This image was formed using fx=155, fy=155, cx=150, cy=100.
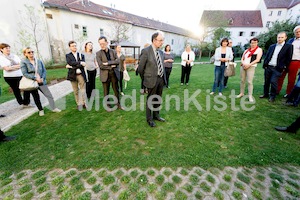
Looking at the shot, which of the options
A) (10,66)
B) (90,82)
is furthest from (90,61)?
(10,66)

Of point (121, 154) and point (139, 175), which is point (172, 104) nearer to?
point (121, 154)

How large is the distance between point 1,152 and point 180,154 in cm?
344

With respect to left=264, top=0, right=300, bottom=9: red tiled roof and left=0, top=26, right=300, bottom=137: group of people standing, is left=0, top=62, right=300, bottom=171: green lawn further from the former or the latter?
left=264, top=0, right=300, bottom=9: red tiled roof

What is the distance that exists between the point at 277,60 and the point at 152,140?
469cm

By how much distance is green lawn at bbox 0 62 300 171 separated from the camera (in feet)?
8.82

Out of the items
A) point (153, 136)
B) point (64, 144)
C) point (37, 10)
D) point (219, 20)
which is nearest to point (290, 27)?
point (219, 20)

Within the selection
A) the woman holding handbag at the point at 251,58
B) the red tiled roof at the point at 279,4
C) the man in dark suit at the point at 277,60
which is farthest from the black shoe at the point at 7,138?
the red tiled roof at the point at 279,4

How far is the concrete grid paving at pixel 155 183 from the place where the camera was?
2080 millimetres

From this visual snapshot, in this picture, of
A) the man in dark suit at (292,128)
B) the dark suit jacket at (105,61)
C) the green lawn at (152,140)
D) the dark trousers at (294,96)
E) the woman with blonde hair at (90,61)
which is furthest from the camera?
the woman with blonde hair at (90,61)

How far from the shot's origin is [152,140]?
331 cm

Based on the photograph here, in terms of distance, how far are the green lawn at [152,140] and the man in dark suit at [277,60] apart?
1.04 m

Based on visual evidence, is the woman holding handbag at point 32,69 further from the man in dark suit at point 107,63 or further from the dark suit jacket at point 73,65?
the man in dark suit at point 107,63

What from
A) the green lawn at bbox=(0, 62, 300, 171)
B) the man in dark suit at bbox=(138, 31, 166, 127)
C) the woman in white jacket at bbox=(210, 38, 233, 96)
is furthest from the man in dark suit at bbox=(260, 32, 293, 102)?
the man in dark suit at bbox=(138, 31, 166, 127)

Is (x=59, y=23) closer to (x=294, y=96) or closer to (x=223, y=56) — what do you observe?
(x=223, y=56)
